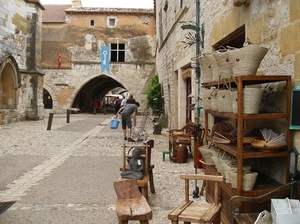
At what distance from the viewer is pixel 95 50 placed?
23922mm

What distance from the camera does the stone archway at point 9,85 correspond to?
15.0 metres

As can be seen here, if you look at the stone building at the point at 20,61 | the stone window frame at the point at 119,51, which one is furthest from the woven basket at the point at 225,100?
the stone window frame at the point at 119,51

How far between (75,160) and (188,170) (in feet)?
7.79

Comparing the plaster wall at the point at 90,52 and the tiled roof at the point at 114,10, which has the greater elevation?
the tiled roof at the point at 114,10

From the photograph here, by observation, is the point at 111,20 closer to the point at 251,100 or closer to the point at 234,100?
the point at 234,100

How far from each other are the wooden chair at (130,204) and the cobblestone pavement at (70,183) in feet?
1.30

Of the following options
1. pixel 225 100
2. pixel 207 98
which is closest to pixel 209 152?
pixel 207 98

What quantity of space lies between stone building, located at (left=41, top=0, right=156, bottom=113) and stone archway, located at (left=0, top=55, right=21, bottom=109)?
853 cm

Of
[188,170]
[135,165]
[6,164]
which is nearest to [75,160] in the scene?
[6,164]

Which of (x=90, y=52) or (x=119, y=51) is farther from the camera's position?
(x=119, y=51)

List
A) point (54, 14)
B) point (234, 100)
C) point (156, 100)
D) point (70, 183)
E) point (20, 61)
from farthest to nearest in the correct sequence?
point (54, 14) → point (20, 61) → point (156, 100) → point (70, 183) → point (234, 100)

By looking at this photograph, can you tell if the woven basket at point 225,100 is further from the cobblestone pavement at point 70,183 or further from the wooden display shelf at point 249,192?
the cobblestone pavement at point 70,183

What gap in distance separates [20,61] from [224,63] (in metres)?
14.7

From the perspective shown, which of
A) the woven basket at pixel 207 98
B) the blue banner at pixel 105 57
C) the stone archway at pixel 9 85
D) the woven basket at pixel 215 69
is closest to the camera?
the woven basket at pixel 215 69
